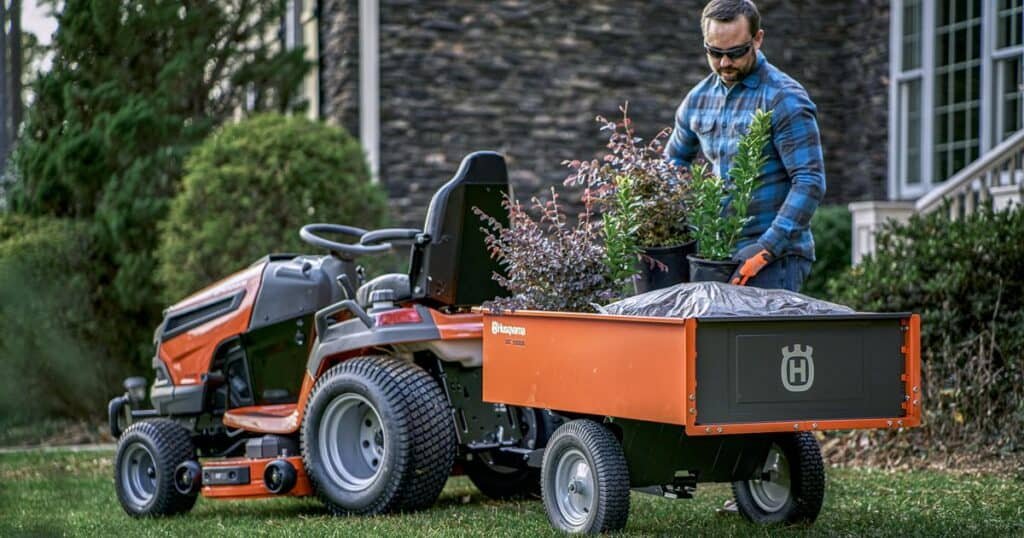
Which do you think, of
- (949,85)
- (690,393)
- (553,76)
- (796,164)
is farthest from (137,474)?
(949,85)

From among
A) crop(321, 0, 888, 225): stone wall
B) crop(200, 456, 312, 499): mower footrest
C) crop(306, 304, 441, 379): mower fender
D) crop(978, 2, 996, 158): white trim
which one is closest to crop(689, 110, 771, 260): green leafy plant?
crop(306, 304, 441, 379): mower fender

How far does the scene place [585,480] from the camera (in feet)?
16.5

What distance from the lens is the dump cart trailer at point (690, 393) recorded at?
450cm

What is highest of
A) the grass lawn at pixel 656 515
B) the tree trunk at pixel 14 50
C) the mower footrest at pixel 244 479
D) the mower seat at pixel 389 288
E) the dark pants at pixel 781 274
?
the tree trunk at pixel 14 50

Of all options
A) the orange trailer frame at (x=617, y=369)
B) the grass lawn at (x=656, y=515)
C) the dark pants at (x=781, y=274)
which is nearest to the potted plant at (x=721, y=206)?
the dark pants at (x=781, y=274)

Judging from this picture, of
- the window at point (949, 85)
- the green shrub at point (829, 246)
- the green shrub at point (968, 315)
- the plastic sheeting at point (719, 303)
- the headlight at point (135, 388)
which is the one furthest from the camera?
the green shrub at point (829, 246)

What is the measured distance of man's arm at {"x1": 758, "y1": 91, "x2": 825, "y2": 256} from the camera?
516cm

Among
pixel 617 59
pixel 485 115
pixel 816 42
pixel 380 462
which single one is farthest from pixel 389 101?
pixel 380 462

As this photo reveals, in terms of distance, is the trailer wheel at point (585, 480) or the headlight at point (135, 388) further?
the headlight at point (135, 388)

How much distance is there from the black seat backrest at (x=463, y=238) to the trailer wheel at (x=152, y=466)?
4.36ft

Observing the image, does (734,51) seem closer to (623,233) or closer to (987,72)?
(623,233)

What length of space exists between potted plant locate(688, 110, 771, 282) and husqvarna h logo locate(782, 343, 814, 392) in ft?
1.93

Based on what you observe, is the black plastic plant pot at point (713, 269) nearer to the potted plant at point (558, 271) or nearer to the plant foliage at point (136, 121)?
the potted plant at point (558, 271)

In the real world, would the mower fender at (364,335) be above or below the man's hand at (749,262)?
below
